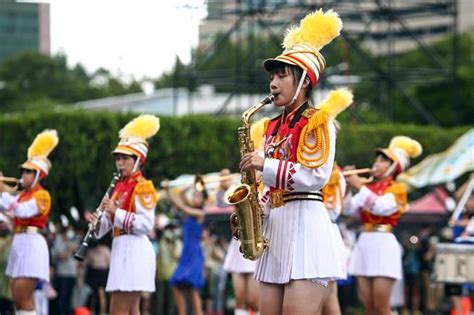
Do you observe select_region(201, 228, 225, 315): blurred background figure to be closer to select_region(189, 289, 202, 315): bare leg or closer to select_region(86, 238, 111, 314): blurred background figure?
select_region(86, 238, 111, 314): blurred background figure

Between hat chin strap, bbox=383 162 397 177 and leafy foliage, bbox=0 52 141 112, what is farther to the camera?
leafy foliage, bbox=0 52 141 112

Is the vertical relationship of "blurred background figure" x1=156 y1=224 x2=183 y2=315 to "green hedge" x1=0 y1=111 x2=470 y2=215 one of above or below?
below

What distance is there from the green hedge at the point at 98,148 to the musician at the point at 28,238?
8.89 m

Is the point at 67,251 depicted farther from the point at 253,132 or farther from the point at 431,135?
the point at 431,135

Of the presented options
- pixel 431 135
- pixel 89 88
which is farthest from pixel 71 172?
pixel 89 88

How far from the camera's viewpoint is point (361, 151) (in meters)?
27.7

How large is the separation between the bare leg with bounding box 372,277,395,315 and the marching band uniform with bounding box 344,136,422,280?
85 millimetres

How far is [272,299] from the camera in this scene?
9.51m

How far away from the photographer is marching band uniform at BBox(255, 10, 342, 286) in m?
9.34

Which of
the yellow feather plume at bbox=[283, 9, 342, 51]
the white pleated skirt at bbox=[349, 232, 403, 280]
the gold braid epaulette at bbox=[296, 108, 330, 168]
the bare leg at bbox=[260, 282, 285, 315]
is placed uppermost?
the yellow feather plume at bbox=[283, 9, 342, 51]

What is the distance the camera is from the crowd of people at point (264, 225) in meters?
9.41

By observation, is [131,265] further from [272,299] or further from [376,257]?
[272,299]

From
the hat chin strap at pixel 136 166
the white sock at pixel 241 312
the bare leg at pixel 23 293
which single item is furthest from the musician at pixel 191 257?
the hat chin strap at pixel 136 166

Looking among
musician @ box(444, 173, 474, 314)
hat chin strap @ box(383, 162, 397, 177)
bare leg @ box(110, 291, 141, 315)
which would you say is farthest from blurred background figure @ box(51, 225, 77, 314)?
bare leg @ box(110, 291, 141, 315)
